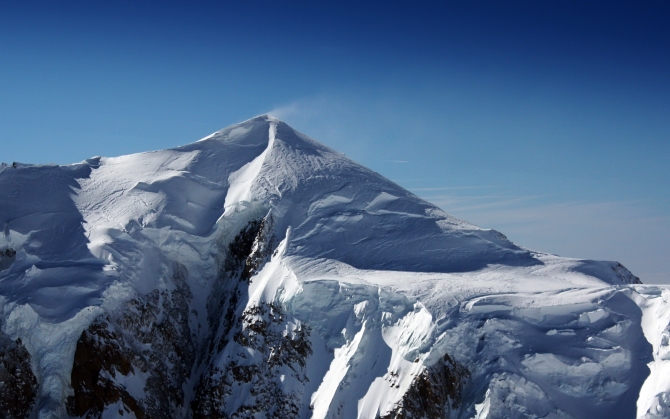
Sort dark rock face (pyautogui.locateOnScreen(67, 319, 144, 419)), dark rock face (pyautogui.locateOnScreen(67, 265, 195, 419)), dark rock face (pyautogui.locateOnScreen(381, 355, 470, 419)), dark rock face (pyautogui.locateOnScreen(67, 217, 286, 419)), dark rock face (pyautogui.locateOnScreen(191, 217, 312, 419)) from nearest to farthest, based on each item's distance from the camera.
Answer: dark rock face (pyautogui.locateOnScreen(381, 355, 470, 419)) → dark rock face (pyautogui.locateOnScreen(67, 319, 144, 419)) → dark rock face (pyautogui.locateOnScreen(67, 265, 195, 419)) → dark rock face (pyautogui.locateOnScreen(191, 217, 312, 419)) → dark rock face (pyautogui.locateOnScreen(67, 217, 286, 419))

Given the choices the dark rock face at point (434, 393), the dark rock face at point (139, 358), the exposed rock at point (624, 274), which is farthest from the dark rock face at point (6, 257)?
the exposed rock at point (624, 274)

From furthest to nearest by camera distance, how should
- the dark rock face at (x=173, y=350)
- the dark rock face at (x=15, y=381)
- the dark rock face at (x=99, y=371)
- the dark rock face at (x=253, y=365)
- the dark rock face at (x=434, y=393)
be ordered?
the dark rock face at (x=173, y=350) → the dark rock face at (x=253, y=365) → the dark rock face at (x=99, y=371) → the dark rock face at (x=15, y=381) → the dark rock face at (x=434, y=393)

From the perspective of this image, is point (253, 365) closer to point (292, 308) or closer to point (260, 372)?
point (260, 372)

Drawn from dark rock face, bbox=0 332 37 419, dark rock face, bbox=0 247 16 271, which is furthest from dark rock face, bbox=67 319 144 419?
dark rock face, bbox=0 247 16 271

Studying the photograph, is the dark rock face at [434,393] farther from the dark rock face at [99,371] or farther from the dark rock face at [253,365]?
the dark rock face at [99,371]

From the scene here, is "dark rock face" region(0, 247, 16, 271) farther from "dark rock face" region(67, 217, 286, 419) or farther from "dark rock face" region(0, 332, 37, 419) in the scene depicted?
"dark rock face" region(67, 217, 286, 419)
